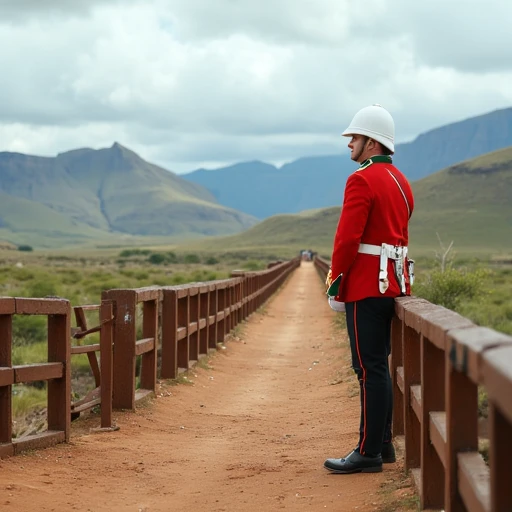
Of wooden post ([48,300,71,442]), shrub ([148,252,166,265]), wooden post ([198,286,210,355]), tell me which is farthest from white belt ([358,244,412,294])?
shrub ([148,252,166,265])

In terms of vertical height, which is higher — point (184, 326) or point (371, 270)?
point (371, 270)

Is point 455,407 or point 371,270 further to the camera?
point 371,270

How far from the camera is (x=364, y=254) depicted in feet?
21.7

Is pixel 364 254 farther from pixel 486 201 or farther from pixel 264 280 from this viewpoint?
pixel 486 201

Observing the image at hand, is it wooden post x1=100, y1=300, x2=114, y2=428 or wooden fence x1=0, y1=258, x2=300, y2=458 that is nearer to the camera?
wooden fence x1=0, y1=258, x2=300, y2=458

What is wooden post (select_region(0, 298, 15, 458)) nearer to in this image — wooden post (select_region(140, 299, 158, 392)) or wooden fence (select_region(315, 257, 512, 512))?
wooden fence (select_region(315, 257, 512, 512))

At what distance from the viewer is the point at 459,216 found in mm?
155000

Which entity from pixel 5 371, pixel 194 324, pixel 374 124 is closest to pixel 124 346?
pixel 5 371

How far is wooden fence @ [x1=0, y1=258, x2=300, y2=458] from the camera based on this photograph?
7164mm

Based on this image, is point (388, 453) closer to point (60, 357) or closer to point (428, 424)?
point (428, 424)

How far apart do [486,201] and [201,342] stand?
152235mm

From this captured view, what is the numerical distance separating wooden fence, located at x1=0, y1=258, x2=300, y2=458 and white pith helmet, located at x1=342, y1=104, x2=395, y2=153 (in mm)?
2604

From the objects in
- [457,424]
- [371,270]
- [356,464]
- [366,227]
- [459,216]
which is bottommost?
[356,464]

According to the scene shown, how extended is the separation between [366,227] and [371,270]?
0.29 meters
